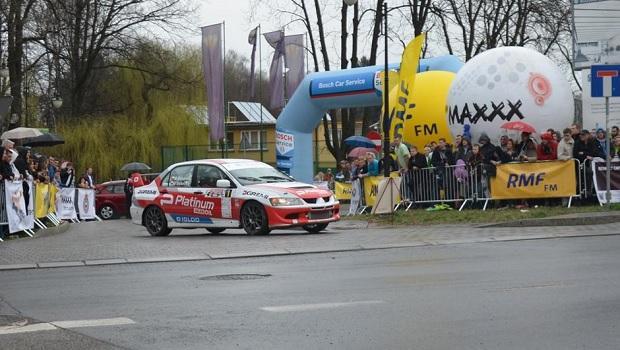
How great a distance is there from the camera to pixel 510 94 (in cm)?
2366

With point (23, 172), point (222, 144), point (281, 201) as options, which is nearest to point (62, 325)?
point (281, 201)

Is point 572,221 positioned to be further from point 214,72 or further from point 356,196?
point 214,72

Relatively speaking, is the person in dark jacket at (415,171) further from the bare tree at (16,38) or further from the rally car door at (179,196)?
the bare tree at (16,38)

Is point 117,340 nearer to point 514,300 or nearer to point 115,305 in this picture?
point 115,305

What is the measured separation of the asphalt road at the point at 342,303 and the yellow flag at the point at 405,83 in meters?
11.4

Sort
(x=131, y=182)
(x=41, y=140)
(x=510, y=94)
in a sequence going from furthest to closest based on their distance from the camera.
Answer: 1. (x=41, y=140)
2. (x=131, y=182)
3. (x=510, y=94)

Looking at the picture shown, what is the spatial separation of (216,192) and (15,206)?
425cm

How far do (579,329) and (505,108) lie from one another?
16.5 m

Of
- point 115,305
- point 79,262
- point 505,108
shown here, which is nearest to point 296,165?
point 505,108

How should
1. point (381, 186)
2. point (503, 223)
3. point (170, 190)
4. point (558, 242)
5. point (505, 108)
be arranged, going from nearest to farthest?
point (558, 242)
point (503, 223)
point (170, 190)
point (381, 186)
point (505, 108)

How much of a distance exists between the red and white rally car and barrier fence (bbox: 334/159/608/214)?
3741 millimetres

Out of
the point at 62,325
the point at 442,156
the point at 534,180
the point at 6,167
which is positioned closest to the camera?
the point at 62,325

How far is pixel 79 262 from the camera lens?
Result: 14867mm

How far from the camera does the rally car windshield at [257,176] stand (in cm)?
1938
